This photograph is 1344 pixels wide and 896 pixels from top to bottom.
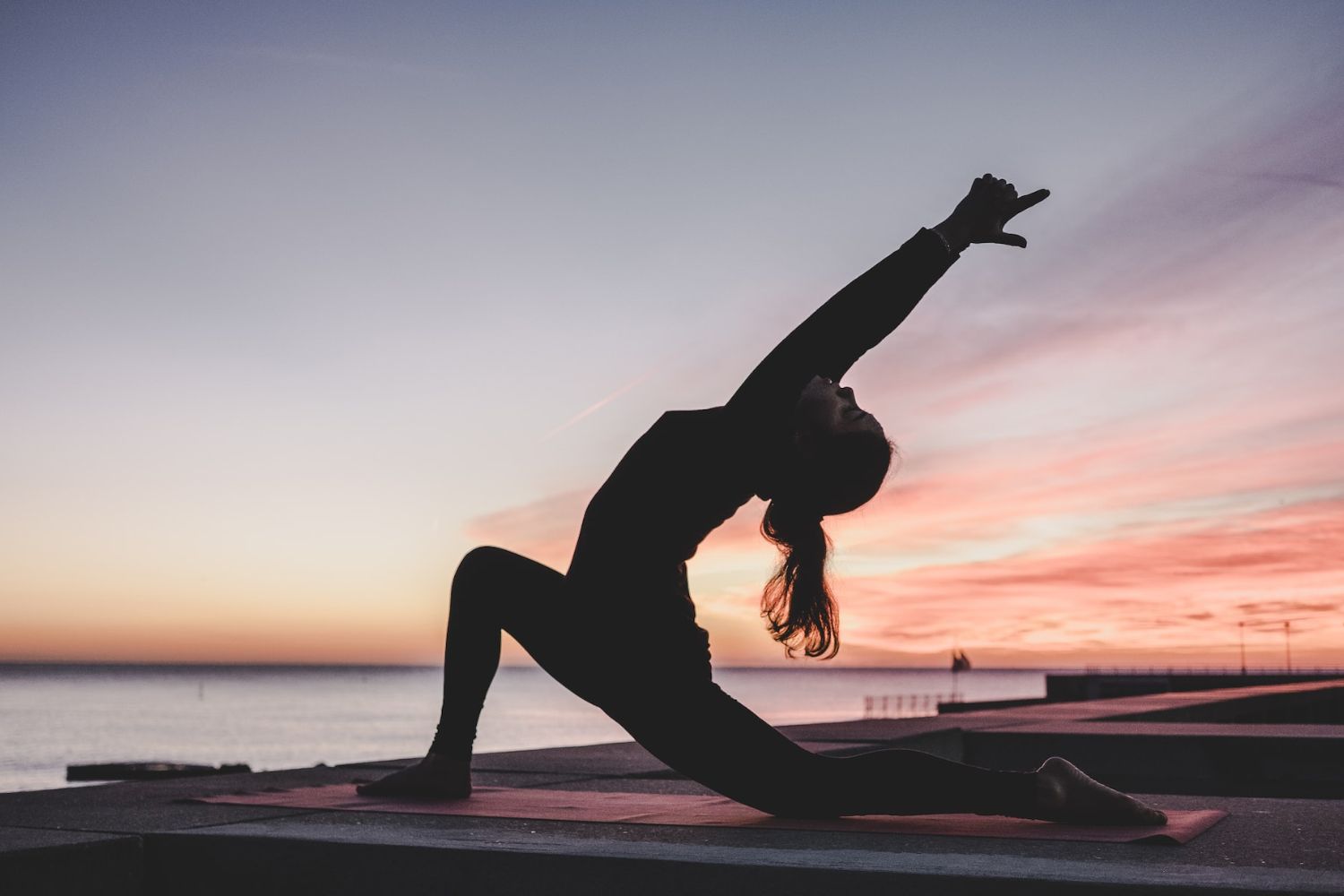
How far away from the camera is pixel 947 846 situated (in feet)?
9.18

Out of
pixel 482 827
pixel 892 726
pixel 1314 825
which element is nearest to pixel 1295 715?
pixel 892 726

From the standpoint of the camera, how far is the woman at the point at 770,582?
10.6 feet

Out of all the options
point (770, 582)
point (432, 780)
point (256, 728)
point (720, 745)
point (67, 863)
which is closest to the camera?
point (67, 863)

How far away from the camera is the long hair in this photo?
322 cm

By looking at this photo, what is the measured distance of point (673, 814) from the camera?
369cm

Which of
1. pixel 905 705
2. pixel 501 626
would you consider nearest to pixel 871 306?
pixel 501 626

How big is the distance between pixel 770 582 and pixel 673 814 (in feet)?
2.74

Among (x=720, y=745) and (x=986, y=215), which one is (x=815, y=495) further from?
(x=986, y=215)

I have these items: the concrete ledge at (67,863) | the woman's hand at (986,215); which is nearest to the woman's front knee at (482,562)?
the concrete ledge at (67,863)

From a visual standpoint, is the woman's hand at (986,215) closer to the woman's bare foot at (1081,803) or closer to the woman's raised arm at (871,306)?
the woman's raised arm at (871,306)

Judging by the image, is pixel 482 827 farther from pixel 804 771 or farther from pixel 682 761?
pixel 804 771

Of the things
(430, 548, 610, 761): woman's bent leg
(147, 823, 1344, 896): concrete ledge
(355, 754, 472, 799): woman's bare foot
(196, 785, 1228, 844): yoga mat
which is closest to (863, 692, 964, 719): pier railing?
(196, 785, 1228, 844): yoga mat

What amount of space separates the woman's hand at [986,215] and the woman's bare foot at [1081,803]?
1.55m

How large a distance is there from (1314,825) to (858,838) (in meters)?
1.42
